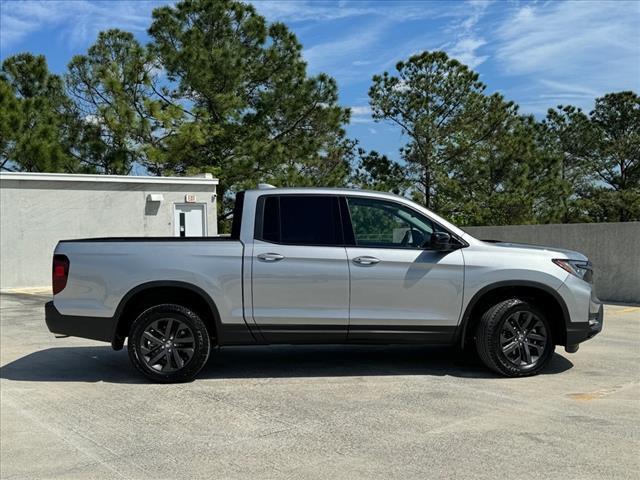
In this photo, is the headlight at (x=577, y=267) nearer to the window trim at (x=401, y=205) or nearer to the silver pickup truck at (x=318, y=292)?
the silver pickup truck at (x=318, y=292)

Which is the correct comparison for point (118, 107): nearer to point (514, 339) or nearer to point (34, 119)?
point (34, 119)

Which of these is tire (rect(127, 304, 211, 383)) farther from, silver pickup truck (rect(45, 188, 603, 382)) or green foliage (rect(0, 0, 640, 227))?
green foliage (rect(0, 0, 640, 227))

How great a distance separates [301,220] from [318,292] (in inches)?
29.8

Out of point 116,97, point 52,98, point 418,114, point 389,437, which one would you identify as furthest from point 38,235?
point 418,114

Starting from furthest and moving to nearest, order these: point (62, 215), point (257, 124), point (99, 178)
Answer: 1. point (257, 124)
2. point (99, 178)
3. point (62, 215)

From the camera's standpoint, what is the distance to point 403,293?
6.08 meters

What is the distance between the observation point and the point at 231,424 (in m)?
4.96

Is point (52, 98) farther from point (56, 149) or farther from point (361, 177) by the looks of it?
point (361, 177)

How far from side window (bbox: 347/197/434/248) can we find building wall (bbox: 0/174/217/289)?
12.9m

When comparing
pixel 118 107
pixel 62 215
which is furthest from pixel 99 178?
pixel 118 107

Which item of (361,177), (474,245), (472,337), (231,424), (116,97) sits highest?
(116,97)

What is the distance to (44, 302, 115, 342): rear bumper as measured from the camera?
6133mm

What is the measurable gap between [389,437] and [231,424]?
127cm

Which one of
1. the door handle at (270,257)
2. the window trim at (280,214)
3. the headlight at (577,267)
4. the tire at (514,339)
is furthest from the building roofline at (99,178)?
the headlight at (577,267)
